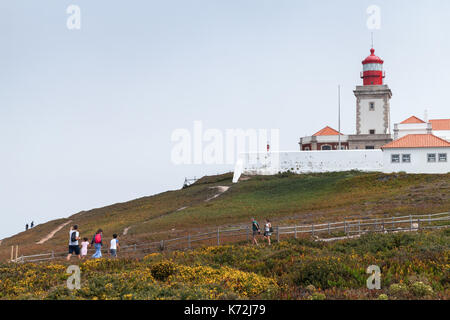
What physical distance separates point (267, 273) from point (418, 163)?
1724 inches

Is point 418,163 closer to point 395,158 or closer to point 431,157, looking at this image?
point 431,157

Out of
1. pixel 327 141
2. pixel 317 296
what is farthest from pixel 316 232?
pixel 327 141

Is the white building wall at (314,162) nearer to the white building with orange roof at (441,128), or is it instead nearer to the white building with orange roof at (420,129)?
the white building with orange roof at (420,129)

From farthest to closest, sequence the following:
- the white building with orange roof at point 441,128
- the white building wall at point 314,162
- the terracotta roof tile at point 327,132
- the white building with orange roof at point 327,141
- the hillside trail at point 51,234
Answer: the terracotta roof tile at point 327,132 < the white building with orange roof at point 327,141 < the white building with orange roof at point 441,128 < the white building wall at point 314,162 < the hillside trail at point 51,234

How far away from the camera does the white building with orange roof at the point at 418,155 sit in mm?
59969

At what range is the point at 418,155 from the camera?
60469 mm

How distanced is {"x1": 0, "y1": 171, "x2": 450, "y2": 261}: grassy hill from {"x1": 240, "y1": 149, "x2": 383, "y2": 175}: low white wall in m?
1.77

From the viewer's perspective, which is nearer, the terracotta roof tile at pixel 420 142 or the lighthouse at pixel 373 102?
the terracotta roof tile at pixel 420 142

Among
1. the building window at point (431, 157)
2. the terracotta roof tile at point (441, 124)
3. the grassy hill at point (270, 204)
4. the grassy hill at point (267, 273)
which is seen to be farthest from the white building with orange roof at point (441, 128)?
the grassy hill at point (267, 273)

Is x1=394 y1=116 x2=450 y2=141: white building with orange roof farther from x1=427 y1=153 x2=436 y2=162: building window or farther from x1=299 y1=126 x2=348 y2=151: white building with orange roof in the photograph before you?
x1=427 y1=153 x2=436 y2=162: building window

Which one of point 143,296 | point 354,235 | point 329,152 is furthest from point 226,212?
point 143,296

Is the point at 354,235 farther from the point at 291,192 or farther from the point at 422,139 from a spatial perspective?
the point at 422,139

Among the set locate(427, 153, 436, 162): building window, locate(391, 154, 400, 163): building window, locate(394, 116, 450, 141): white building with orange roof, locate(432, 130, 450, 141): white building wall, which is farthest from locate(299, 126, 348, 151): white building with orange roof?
locate(427, 153, 436, 162): building window

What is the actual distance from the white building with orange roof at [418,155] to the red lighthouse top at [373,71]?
56.5ft
